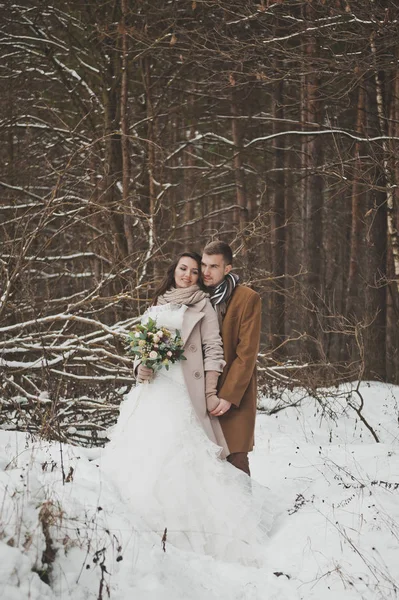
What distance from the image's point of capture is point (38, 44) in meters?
12.4

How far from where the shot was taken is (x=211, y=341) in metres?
4.96

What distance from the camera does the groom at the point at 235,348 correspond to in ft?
16.4

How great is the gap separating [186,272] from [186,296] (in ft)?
0.73

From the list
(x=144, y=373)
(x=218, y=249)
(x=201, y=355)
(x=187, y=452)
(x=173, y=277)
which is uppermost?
(x=218, y=249)

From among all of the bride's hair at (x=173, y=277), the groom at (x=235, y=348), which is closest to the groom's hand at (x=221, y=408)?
the groom at (x=235, y=348)

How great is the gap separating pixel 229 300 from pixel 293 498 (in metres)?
2.03

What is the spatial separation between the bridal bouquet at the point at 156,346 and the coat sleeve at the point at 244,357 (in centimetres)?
49

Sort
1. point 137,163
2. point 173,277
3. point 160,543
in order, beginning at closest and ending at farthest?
1. point 160,543
2. point 173,277
3. point 137,163

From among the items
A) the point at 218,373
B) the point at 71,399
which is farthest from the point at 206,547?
the point at 71,399

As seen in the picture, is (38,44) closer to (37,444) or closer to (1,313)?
(1,313)

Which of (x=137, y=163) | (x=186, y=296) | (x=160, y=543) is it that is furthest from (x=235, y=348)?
(x=137, y=163)

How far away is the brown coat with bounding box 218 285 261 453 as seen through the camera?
4984 millimetres

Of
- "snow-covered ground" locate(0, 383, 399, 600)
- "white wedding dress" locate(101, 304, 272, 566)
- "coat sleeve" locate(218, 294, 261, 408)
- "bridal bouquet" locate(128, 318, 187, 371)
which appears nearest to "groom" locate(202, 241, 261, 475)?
"coat sleeve" locate(218, 294, 261, 408)

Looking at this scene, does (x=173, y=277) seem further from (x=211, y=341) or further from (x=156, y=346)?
(x=156, y=346)
